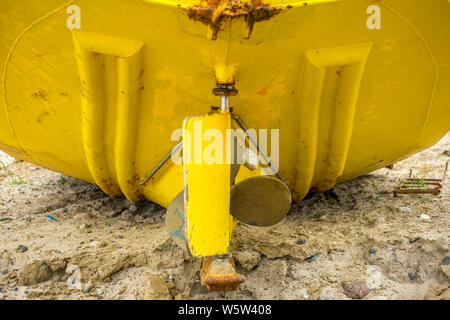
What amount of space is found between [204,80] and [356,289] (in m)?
1.10

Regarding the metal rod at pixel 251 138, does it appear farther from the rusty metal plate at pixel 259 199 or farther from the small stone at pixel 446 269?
the small stone at pixel 446 269

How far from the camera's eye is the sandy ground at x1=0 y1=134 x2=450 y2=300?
1579mm

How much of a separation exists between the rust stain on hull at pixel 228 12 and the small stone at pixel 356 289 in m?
1.12

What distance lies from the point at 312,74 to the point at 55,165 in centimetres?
144

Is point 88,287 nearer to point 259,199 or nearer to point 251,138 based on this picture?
point 259,199

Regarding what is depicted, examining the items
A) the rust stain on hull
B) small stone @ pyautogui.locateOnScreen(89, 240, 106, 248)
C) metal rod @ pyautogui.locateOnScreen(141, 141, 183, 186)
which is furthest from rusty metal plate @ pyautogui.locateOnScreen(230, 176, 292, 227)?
small stone @ pyautogui.locateOnScreen(89, 240, 106, 248)

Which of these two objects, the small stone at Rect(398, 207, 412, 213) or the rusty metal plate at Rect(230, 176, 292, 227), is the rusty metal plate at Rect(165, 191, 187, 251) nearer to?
the rusty metal plate at Rect(230, 176, 292, 227)

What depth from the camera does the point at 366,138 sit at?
194 cm

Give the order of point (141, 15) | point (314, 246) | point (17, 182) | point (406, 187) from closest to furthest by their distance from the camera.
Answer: point (141, 15) < point (314, 246) < point (406, 187) < point (17, 182)

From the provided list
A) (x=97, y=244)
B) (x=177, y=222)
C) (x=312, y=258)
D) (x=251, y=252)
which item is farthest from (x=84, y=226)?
(x=312, y=258)

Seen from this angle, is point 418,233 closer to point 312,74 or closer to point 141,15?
point 312,74

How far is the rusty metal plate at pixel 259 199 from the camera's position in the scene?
5.17 ft

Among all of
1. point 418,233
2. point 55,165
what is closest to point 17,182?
point 55,165

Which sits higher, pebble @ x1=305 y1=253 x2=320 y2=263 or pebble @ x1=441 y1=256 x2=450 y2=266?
pebble @ x1=441 y1=256 x2=450 y2=266
